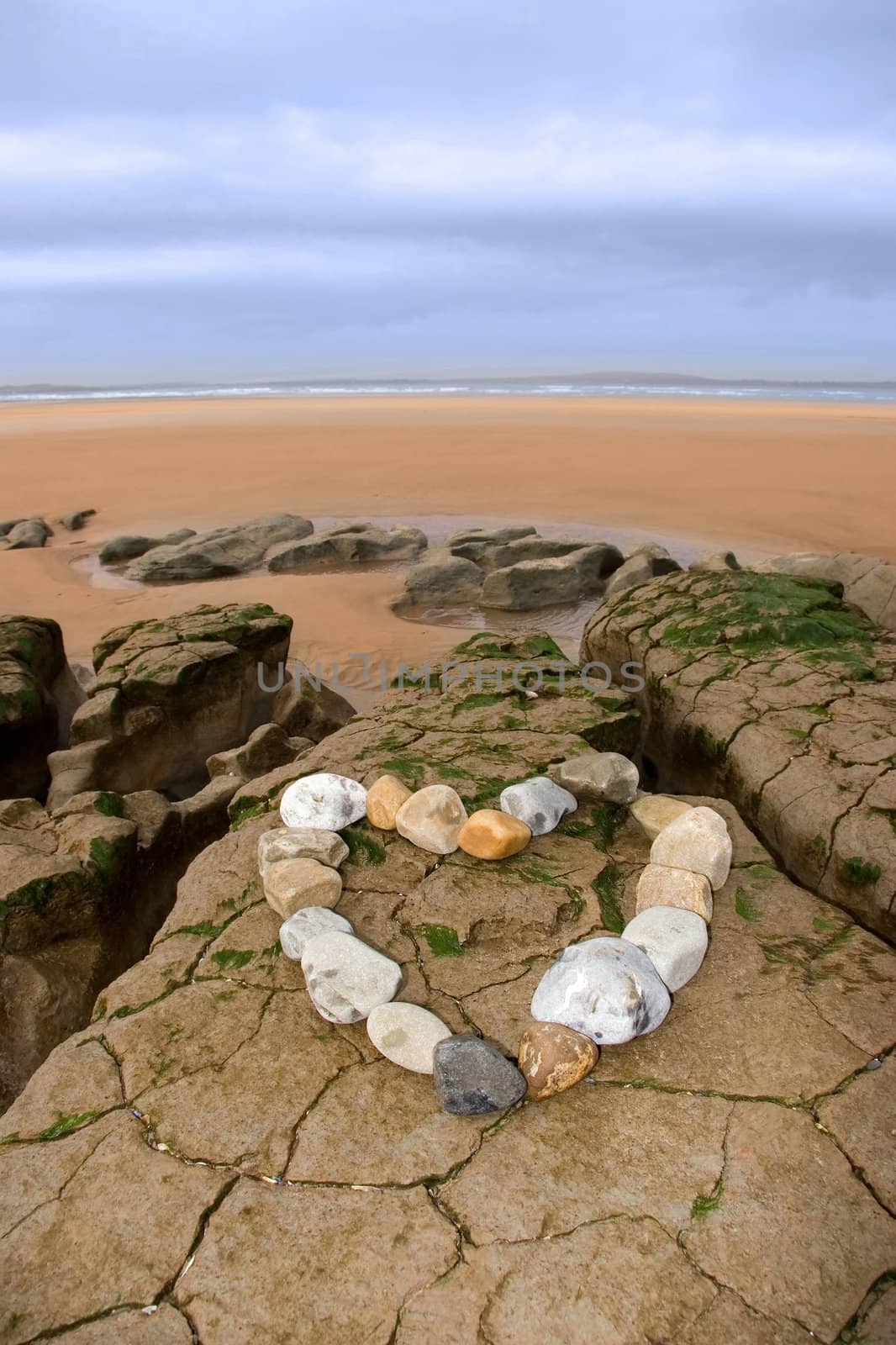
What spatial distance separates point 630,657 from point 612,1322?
357 centimetres

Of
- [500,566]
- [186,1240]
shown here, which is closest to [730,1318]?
[186,1240]

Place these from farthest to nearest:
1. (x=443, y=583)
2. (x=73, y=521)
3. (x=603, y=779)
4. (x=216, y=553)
A: (x=73, y=521) < (x=216, y=553) < (x=443, y=583) < (x=603, y=779)

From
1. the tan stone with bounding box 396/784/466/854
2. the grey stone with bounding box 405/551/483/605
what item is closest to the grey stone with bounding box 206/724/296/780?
the tan stone with bounding box 396/784/466/854

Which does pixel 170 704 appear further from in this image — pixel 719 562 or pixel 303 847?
pixel 719 562

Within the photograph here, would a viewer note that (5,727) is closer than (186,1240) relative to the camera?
No

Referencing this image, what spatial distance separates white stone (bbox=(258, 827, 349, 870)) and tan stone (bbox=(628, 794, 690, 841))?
1.06m

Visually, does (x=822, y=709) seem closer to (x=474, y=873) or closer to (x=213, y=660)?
(x=474, y=873)

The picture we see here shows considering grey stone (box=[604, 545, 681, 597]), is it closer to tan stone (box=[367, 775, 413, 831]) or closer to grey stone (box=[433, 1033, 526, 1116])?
tan stone (box=[367, 775, 413, 831])

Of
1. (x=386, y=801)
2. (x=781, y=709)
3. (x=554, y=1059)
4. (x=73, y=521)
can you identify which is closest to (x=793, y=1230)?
(x=554, y=1059)

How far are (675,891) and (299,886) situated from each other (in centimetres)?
115

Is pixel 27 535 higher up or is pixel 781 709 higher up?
pixel 781 709

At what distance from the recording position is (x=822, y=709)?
370 centimetres

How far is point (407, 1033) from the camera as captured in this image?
7.06 feet

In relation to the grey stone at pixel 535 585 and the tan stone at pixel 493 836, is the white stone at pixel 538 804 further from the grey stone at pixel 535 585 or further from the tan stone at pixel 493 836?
the grey stone at pixel 535 585
